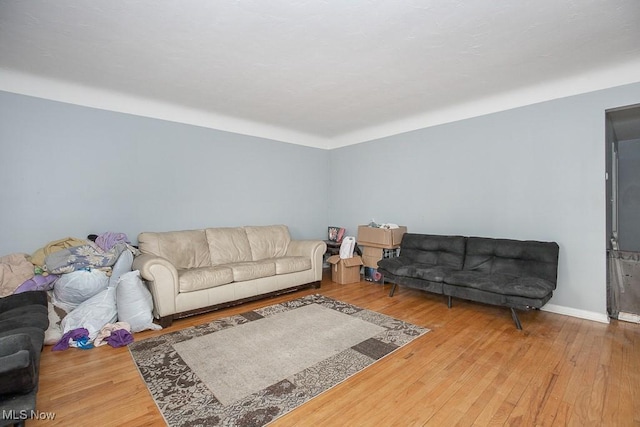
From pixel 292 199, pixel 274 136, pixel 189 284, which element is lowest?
pixel 189 284

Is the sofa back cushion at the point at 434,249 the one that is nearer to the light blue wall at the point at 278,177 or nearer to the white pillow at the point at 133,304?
the light blue wall at the point at 278,177

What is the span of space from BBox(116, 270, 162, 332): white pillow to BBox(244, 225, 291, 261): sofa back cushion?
65.9 inches

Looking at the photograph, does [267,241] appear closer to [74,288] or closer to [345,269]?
[345,269]

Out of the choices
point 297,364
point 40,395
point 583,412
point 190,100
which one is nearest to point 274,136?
point 190,100

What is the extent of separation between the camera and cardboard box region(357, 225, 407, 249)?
4410 millimetres

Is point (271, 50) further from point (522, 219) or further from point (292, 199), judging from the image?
point (522, 219)

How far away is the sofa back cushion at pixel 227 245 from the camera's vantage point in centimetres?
407

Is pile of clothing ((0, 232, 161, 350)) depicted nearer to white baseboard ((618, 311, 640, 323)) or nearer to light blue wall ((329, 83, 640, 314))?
light blue wall ((329, 83, 640, 314))

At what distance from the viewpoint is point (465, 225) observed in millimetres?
4066

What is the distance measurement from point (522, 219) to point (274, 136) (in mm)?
3911

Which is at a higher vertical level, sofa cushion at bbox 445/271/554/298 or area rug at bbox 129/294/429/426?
sofa cushion at bbox 445/271/554/298

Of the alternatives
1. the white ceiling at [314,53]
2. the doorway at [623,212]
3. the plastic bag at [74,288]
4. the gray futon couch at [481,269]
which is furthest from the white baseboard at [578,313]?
the plastic bag at [74,288]

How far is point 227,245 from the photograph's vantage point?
419 centimetres

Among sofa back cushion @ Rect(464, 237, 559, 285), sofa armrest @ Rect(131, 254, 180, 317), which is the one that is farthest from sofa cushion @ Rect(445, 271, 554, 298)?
sofa armrest @ Rect(131, 254, 180, 317)
